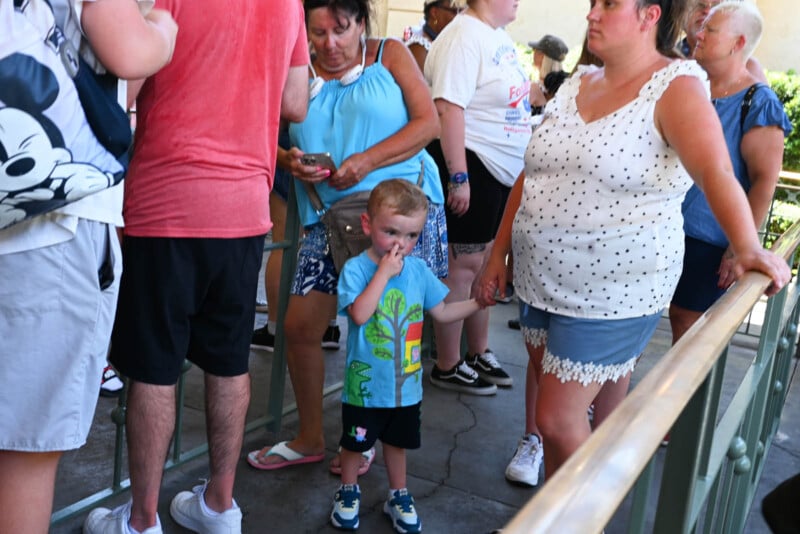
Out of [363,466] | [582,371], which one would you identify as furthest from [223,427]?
[582,371]

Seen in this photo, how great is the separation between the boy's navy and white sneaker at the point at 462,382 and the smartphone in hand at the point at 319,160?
1.79 m

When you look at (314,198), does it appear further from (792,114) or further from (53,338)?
(792,114)

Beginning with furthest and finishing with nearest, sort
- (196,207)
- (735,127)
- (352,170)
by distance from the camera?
(735,127) < (352,170) < (196,207)

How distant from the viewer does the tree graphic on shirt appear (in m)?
3.17

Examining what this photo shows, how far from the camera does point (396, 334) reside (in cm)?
318

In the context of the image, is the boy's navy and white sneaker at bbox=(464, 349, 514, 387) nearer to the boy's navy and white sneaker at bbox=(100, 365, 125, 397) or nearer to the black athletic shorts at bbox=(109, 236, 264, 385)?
the boy's navy and white sneaker at bbox=(100, 365, 125, 397)

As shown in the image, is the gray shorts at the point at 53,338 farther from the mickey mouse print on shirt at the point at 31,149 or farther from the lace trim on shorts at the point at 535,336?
the lace trim on shorts at the point at 535,336

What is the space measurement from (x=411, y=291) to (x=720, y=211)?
1109 mm

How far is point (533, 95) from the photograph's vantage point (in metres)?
7.76

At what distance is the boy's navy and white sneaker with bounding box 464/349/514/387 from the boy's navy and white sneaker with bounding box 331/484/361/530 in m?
1.81

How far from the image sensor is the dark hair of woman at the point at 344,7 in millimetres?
3219

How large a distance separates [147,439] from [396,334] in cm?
87

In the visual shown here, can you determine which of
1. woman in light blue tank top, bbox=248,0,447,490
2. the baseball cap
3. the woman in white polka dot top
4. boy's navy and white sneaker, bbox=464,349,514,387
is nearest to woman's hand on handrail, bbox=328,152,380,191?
woman in light blue tank top, bbox=248,0,447,490

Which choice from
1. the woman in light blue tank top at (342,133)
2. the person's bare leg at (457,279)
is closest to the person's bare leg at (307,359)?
the woman in light blue tank top at (342,133)
